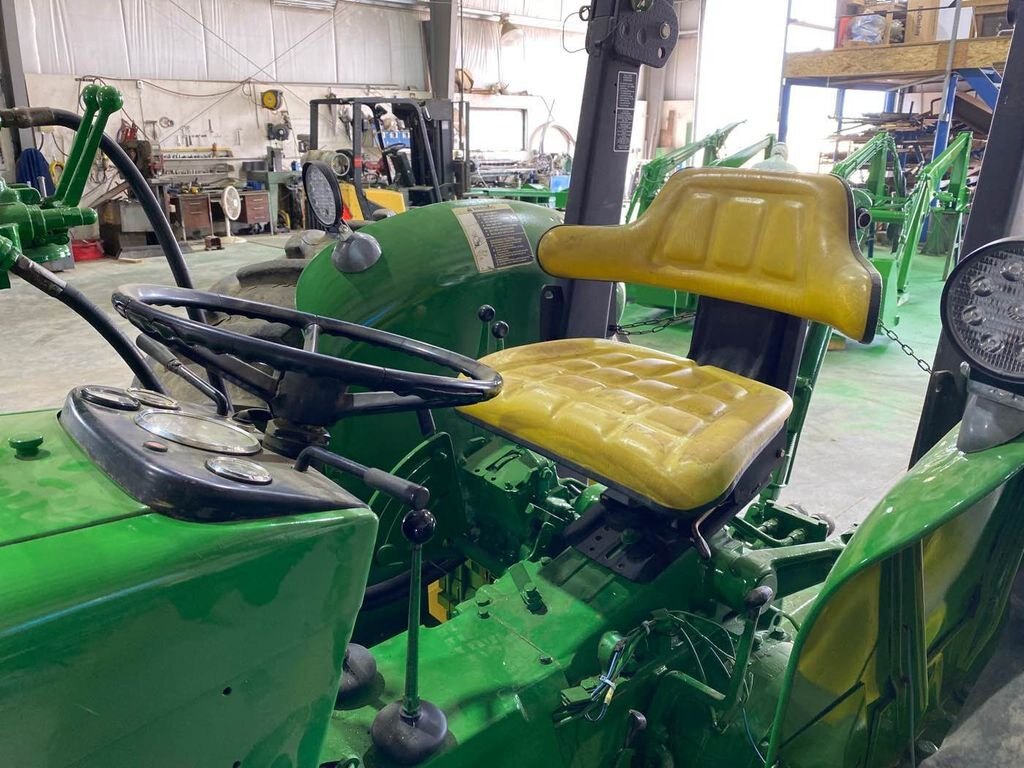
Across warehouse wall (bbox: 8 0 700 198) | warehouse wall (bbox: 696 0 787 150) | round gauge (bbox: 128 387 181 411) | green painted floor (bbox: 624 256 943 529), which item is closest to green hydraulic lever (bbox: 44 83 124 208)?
round gauge (bbox: 128 387 181 411)

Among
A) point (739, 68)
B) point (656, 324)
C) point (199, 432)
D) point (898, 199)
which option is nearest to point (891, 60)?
point (898, 199)

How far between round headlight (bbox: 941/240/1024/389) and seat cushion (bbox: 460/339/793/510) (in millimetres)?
460

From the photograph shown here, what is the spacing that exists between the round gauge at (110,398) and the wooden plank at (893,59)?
22.1 feet

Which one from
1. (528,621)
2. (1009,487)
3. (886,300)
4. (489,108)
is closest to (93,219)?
(528,621)

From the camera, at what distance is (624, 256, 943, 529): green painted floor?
3.09 meters

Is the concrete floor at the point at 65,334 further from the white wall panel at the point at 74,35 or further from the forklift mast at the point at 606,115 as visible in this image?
the forklift mast at the point at 606,115

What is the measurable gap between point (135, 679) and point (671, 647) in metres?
1.02

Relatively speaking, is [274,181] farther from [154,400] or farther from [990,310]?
[990,310]

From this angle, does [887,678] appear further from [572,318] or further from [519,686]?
[572,318]

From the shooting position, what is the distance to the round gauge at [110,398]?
0.94 meters

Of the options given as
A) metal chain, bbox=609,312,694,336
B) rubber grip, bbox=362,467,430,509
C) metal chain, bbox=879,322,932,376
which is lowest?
metal chain, bbox=609,312,694,336

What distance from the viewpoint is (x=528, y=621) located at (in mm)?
1463

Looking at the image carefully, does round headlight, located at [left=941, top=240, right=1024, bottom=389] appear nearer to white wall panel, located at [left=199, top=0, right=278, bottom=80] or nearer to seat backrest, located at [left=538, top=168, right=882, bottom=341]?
seat backrest, located at [left=538, top=168, right=882, bottom=341]

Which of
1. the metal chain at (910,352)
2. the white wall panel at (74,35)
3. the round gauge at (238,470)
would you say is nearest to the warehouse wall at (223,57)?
the white wall panel at (74,35)
